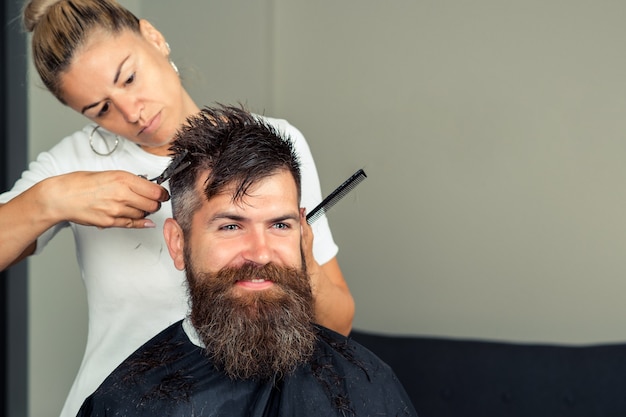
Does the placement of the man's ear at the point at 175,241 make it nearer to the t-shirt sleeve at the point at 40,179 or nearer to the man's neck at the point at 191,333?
the man's neck at the point at 191,333

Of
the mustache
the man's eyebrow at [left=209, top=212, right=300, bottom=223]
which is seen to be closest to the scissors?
the man's eyebrow at [left=209, top=212, right=300, bottom=223]

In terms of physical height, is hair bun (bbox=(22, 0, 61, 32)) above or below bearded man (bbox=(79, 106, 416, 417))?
above

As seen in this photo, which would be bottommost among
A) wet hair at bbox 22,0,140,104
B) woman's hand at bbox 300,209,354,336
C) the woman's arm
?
woman's hand at bbox 300,209,354,336

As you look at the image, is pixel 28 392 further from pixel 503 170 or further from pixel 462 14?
pixel 462 14

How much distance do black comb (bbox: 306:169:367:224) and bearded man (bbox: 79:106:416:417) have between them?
85 millimetres

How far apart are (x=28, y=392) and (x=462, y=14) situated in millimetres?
2432

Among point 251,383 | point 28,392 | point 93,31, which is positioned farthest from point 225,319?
point 28,392

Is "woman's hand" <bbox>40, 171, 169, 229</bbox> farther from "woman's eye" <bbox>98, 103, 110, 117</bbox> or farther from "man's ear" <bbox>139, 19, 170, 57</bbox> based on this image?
"man's ear" <bbox>139, 19, 170, 57</bbox>

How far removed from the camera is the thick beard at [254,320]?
1.67m

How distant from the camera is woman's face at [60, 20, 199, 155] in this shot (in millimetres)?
1815

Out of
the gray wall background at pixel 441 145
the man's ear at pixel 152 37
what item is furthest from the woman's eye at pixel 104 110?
the gray wall background at pixel 441 145

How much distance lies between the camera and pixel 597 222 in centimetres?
321

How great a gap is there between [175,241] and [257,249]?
0.85 ft

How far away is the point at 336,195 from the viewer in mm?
1839
